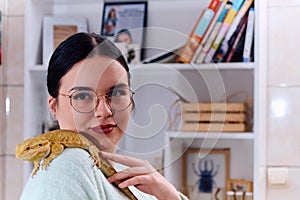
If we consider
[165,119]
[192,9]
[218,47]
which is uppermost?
[192,9]

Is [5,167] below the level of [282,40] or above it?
below

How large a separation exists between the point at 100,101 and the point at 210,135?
43cm

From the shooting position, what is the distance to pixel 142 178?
3.47ft

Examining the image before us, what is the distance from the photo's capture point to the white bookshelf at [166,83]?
4.13ft

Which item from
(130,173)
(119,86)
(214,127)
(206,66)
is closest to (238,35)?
(206,66)

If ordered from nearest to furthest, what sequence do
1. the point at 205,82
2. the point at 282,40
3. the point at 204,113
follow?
the point at 205,82, the point at 204,113, the point at 282,40

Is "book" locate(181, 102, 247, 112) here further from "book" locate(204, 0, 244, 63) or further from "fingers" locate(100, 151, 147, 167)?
"fingers" locate(100, 151, 147, 167)

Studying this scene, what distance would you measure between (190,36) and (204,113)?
21cm

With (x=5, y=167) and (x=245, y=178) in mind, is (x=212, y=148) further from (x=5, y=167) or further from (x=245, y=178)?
(x=5, y=167)

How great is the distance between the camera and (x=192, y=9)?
60.1 inches

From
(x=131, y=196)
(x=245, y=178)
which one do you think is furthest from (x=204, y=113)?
(x=131, y=196)

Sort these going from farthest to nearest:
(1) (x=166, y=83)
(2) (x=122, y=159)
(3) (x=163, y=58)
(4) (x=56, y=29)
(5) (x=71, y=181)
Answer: (4) (x=56, y=29), (3) (x=163, y=58), (1) (x=166, y=83), (2) (x=122, y=159), (5) (x=71, y=181)

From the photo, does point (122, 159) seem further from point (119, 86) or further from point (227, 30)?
point (227, 30)

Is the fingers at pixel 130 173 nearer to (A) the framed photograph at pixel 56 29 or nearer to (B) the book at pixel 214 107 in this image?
(B) the book at pixel 214 107
